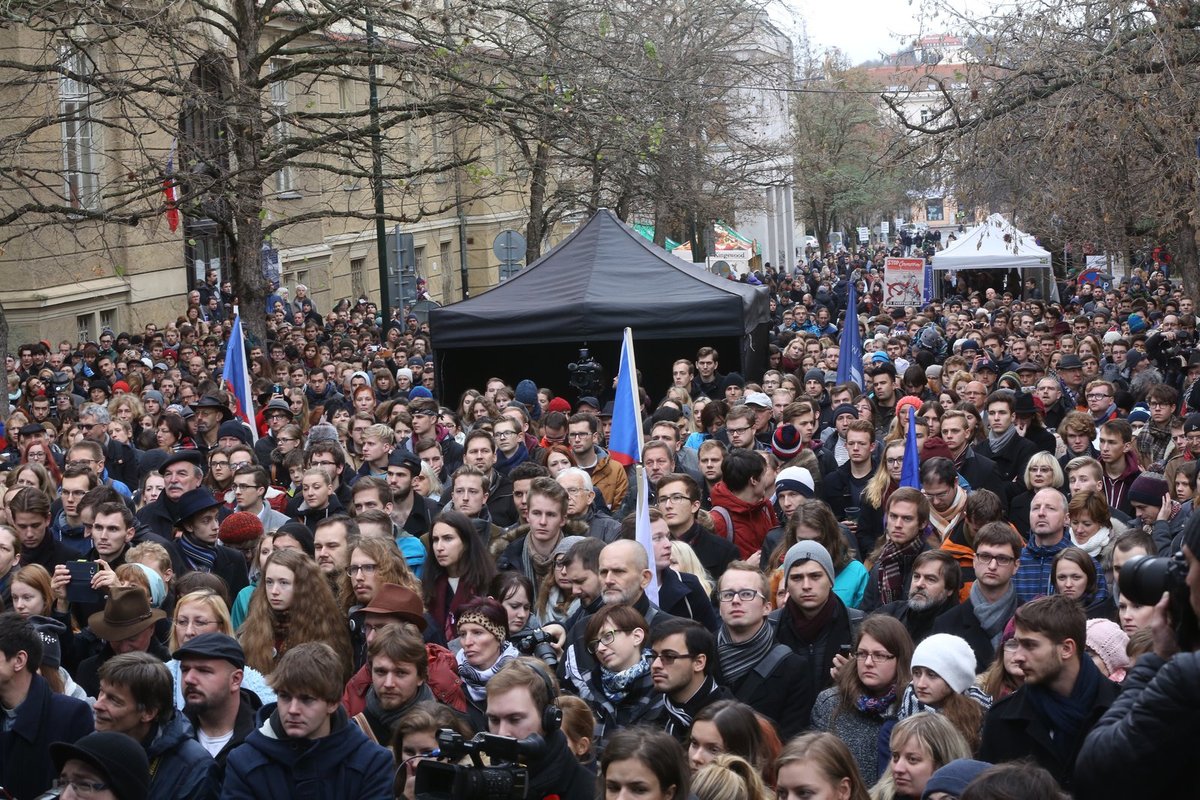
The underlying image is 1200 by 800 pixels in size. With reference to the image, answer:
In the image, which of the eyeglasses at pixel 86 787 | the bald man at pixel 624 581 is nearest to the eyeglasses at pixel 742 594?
the bald man at pixel 624 581

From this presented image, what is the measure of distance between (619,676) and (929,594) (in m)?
1.73

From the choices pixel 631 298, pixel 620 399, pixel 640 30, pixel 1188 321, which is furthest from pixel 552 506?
pixel 640 30

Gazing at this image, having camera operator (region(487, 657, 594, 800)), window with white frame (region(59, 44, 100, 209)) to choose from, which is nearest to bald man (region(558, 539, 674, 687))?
camera operator (region(487, 657, 594, 800))

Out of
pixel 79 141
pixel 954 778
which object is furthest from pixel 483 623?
pixel 79 141

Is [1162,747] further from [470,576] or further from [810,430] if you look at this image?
[810,430]

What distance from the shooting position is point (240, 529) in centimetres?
882

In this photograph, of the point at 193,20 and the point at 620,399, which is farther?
the point at 193,20

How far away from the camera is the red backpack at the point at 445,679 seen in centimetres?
626

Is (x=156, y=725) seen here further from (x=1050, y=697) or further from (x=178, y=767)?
(x=1050, y=697)

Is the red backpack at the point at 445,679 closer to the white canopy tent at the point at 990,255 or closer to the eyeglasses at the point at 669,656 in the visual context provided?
the eyeglasses at the point at 669,656

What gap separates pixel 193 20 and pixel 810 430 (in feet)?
34.8

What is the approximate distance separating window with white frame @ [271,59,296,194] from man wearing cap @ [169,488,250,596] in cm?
1065

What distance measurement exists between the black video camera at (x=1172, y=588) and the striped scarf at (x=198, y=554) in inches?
252

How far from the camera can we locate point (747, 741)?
5.34 m
